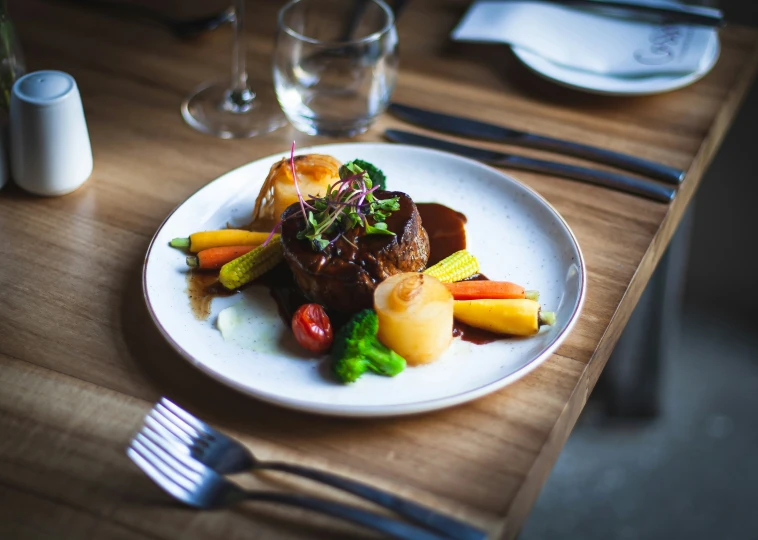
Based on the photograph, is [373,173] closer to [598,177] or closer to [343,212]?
[343,212]

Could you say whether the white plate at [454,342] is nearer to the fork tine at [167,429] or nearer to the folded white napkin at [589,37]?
the fork tine at [167,429]

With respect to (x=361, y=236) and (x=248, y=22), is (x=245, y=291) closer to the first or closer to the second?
(x=361, y=236)

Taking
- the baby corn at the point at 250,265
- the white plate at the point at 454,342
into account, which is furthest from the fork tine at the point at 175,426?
the baby corn at the point at 250,265

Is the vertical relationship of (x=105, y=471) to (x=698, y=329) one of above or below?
above

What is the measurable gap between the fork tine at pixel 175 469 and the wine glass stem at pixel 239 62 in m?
1.30

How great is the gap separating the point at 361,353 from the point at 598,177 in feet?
3.03

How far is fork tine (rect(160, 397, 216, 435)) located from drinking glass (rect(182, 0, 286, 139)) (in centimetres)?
103

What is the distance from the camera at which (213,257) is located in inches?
66.2

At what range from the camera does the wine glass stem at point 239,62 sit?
220 cm

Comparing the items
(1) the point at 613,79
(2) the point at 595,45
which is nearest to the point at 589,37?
(2) the point at 595,45

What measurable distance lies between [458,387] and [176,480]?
1.64 feet

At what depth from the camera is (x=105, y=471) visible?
131 centimetres

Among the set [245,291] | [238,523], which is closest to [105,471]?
[238,523]

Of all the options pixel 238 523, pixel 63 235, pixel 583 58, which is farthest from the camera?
pixel 583 58
